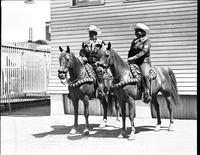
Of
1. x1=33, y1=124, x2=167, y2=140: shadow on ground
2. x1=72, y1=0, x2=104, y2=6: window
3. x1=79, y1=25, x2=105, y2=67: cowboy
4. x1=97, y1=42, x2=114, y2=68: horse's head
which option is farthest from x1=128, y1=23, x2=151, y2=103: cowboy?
x1=72, y1=0, x2=104, y2=6: window

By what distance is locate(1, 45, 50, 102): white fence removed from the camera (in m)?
13.2

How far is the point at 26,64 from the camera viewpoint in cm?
1460

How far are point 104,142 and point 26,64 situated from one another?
919 cm

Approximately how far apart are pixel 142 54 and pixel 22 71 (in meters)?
8.64

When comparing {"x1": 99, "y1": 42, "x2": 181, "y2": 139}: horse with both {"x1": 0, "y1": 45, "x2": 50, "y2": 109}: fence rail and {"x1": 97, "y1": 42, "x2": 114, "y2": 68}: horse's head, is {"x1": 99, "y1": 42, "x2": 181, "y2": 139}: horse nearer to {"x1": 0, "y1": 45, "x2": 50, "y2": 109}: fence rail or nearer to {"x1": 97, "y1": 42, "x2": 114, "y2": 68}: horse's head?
{"x1": 97, "y1": 42, "x2": 114, "y2": 68}: horse's head

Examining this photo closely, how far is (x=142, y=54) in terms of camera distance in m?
6.90

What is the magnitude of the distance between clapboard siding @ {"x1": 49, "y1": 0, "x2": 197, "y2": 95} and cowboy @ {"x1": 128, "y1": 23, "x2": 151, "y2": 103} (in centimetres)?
Result: 282

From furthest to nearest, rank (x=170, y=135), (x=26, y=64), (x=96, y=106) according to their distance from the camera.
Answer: (x=26, y=64) < (x=96, y=106) < (x=170, y=135)

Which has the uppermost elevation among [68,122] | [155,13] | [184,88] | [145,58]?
[155,13]

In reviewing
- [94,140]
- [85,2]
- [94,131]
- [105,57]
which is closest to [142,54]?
[105,57]

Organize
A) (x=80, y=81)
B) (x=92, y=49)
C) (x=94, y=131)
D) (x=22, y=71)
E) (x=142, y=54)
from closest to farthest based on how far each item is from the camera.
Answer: (x=142, y=54) < (x=80, y=81) < (x=92, y=49) < (x=94, y=131) < (x=22, y=71)

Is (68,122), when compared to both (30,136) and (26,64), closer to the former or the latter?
(30,136)

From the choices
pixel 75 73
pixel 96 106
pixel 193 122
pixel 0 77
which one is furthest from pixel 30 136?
pixel 0 77

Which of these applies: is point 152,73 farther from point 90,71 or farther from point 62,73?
point 62,73
